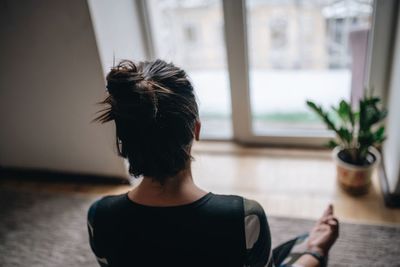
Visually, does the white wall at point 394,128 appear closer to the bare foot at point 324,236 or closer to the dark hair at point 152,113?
the bare foot at point 324,236

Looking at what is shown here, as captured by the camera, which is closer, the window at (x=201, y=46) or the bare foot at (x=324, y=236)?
the bare foot at (x=324, y=236)

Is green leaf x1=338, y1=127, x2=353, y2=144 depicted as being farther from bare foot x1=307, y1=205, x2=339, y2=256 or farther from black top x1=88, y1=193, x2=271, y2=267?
black top x1=88, y1=193, x2=271, y2=267

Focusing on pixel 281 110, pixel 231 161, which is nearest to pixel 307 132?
pixel 281 110

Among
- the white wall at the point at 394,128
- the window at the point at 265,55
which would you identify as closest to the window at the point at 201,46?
the window at the point at 265,55

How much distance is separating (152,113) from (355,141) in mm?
1382

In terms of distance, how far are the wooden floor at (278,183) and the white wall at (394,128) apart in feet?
0.38

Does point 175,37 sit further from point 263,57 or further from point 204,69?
point 263,57

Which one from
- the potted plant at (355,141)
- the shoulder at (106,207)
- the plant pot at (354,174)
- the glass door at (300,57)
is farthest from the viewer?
the glass door at (300,57)

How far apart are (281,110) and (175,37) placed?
29.6 inches

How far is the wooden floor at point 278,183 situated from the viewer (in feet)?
5.72

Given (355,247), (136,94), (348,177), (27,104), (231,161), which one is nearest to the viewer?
(136,94)

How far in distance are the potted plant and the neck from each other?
3.09 ft

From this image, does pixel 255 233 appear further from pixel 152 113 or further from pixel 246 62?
pixel 246 62

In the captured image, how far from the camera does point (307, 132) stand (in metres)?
2.18
